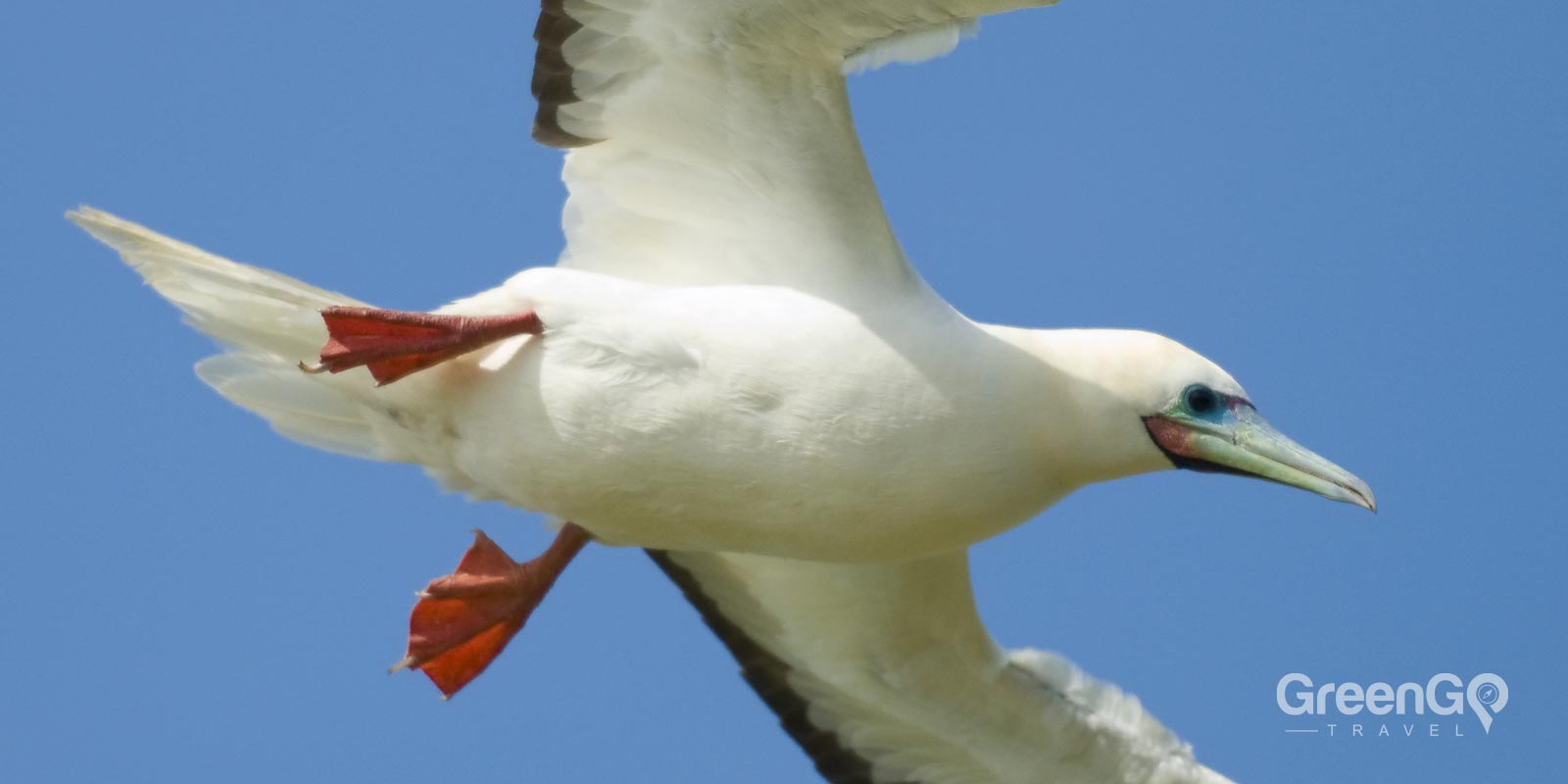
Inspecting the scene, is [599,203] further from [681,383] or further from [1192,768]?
[1192,768]

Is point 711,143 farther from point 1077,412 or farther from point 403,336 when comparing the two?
point 1077,412

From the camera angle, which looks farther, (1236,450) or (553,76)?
(553,76)

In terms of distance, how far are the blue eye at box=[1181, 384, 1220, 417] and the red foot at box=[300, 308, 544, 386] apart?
8.75 ft

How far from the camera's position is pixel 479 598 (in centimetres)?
1167

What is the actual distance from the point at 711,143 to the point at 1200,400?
230 centimetres

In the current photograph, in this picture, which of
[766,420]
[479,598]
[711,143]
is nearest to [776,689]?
[479,598]

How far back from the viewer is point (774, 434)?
388 inches

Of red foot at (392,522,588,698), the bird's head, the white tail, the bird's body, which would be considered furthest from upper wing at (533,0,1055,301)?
red foot at (392,522,588,698)

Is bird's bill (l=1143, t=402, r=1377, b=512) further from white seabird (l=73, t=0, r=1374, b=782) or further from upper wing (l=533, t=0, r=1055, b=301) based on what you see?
upper wing (l=533, t=0, r=1055, b=301)

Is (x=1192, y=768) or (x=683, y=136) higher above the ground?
(x=683, y=136)

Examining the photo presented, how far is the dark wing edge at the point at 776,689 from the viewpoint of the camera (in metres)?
12.7

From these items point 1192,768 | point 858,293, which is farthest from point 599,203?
point 1192,768

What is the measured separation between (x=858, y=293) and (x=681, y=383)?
→ 0.84 metres

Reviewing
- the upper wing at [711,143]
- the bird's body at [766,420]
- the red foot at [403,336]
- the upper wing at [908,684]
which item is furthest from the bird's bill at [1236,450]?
the red foot at [403,336]
